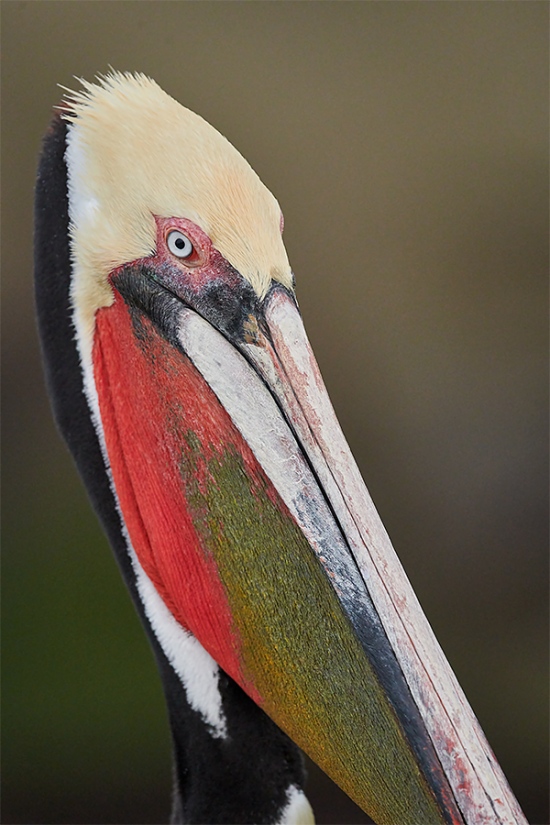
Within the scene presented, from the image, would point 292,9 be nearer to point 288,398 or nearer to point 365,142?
point 365,142

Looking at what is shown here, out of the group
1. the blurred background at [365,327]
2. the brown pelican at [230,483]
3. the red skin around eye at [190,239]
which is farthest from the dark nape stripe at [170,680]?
the blurred background at [365,327]

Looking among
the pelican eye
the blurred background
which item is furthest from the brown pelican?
the blurred background

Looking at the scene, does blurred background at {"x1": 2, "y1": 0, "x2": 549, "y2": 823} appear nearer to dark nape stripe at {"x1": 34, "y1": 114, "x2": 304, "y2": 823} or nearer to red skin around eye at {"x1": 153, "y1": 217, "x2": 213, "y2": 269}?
dark nape stripe at {"x1": 34, "y1": 114, "x2": 304, "y2": 823}

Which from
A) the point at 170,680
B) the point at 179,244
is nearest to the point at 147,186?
the point at 179,244

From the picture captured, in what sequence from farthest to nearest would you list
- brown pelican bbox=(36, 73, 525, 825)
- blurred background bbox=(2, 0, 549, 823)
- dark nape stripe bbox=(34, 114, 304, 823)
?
blurred background bbox=(2, 0, 549, 823), dark nape stripe bbox=(34, 114, 304, 823), brown pelican bbox=(36, 73, 525, 825)

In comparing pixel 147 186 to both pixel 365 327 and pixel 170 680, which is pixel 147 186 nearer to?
pixel 170 680

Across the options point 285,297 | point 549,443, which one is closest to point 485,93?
point 549,443

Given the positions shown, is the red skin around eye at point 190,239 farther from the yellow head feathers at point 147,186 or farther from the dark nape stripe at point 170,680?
the dark nape stripe at point 170,680
